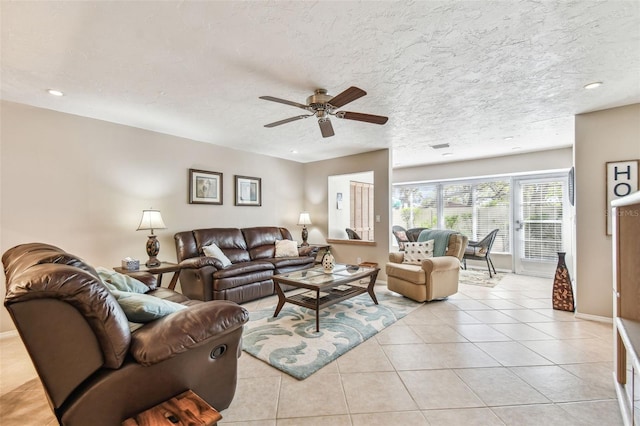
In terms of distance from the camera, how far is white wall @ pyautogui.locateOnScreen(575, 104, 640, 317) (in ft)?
10.1

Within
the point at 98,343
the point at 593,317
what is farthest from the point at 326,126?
the point at 593,317

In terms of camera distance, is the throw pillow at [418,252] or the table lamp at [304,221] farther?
the table lamp at [304,221]

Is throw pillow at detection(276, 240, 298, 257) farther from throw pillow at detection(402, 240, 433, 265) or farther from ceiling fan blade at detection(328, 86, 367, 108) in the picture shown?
ceiling fan blade at detection(328, 86, 367, 108)

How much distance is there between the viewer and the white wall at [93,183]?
2936 mm

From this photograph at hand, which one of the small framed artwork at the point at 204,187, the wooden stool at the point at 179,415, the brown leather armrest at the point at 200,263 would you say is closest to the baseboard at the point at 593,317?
the wooden stool at the point at 179,415

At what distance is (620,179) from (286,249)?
175 inches

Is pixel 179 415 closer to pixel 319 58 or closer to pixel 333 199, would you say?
pixel 319 58

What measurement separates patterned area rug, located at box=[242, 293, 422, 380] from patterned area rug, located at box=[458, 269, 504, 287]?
1.94 meters

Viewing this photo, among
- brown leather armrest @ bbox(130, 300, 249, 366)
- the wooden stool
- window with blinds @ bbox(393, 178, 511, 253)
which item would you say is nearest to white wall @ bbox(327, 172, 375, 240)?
window with blinds @ bbox(393, 178, 511, 253)

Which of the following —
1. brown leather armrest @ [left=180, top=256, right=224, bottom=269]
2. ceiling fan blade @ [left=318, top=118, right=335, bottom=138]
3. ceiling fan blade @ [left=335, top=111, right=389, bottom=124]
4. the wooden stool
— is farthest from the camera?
brown leather armrest @ [left=180, top=256, right=224, bottom=269]

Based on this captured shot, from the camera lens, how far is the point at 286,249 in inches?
195

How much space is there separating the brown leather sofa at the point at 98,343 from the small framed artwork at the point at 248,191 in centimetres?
356

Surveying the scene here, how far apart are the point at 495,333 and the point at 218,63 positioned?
11.9 ft

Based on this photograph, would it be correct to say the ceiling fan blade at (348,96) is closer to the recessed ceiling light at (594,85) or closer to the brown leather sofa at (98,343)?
the brown leather sofa at (98,343)
